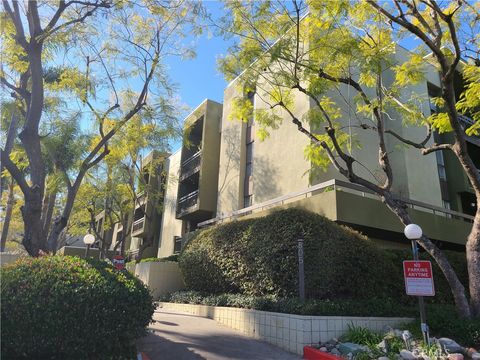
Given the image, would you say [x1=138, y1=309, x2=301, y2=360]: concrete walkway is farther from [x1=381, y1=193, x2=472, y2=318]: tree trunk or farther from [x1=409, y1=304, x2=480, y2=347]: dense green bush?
[x1=381, y1=193, x2=472, y2=318]: tree trunk

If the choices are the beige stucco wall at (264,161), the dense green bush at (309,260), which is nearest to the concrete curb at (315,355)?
the dense green bush at (309,260)

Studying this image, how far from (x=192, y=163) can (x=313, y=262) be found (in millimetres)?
17614

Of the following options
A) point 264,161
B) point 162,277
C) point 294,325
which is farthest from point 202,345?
point 264,161

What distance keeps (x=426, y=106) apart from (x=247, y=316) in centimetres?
1426

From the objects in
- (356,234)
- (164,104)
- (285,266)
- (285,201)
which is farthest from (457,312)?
(164,104)

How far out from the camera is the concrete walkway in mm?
8234

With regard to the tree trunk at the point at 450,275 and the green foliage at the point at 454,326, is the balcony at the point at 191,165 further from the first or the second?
the green foliage at the point at 454,326

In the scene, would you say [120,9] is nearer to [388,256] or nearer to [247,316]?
[247,316]

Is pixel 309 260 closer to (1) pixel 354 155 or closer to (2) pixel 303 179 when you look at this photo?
(2) pixel 303 179

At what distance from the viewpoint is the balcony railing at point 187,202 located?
82.5ft

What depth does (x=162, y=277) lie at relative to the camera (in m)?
18.0

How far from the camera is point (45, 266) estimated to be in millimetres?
7148

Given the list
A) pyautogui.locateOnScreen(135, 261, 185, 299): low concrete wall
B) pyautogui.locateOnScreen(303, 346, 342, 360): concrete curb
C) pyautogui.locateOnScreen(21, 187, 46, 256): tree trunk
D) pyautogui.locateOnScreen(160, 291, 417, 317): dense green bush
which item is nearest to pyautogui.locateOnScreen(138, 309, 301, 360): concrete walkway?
pyautogui.locateOnScreen(303, 346, 342, 360): concrete curb

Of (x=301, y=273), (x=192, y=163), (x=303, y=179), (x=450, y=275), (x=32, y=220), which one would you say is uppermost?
(x=192, y=163)
